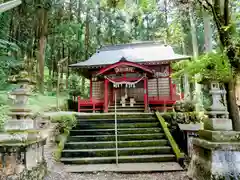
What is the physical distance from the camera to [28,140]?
11.2 feet

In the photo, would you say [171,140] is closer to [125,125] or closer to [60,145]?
[125,125]

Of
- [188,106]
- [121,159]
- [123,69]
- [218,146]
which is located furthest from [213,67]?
[123,69]

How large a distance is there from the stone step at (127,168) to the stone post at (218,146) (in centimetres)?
115

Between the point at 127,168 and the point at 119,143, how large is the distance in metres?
1.13

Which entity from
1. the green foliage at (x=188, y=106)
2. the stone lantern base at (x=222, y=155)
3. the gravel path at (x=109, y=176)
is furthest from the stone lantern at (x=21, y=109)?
the green foliage at (x=188, y=106)

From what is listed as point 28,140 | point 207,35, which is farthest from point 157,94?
point 28,140

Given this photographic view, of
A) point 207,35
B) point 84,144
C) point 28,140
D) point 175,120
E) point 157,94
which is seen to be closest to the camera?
point 28,140

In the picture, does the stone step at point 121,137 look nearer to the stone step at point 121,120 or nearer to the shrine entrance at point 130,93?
the stone step at point 121,120

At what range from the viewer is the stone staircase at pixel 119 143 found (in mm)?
5205

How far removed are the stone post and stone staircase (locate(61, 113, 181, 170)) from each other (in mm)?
1441

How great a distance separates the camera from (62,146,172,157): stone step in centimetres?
543

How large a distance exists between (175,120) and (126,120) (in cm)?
182

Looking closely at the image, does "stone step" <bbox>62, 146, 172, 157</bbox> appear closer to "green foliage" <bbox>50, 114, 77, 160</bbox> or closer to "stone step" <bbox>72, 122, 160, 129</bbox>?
"green foliage" <bbox>50, 114, 77, 160</bbox>

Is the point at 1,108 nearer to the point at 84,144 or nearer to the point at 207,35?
the point at 84,144
